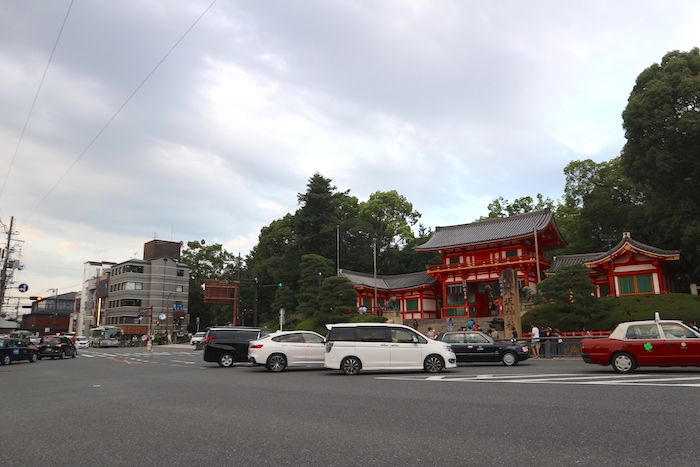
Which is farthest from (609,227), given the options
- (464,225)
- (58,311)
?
(58,311)

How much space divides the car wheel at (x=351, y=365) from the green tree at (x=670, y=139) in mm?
28375

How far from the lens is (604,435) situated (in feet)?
18.6

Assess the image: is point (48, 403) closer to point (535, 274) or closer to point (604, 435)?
point (604, 435)

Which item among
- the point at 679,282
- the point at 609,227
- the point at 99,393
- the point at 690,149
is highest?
the point at 690,149

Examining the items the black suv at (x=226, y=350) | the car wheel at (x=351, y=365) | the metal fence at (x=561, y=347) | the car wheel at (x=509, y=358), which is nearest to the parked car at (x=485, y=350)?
the car wheel at (x=509, y=358)

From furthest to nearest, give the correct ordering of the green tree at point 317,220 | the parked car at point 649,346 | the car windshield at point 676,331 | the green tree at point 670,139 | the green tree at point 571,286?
the green tree at point 317,220 → the green tree at point 670,139 → the green tree at point 571,286 → the car windshield at point 676,331 → the parked car at point 649,346

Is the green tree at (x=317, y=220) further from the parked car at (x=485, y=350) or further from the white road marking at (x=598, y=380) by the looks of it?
the white road marking at (x=598, y=380)

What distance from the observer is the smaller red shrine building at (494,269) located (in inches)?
1395

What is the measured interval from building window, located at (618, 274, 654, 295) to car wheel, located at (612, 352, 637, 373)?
86.0 feet

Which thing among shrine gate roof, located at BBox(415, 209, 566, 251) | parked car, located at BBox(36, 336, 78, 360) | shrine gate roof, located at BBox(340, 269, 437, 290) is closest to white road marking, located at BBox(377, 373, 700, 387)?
parked car, located at BBox(36, 336, 78, 360)

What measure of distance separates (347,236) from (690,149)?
3829 centimetres

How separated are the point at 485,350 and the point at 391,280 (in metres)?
34.7

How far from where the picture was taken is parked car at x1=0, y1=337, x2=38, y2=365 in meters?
25.3

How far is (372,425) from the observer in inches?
262
